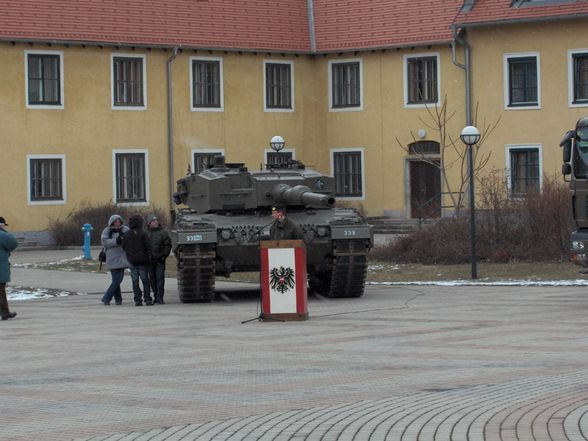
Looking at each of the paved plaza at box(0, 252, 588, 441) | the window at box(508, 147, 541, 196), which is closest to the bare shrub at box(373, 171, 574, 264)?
the paved plaza at box(0, 252, 588, 441)

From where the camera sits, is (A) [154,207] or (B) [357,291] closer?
(B) [357,291]

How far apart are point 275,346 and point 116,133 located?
105 ft

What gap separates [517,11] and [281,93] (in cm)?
951

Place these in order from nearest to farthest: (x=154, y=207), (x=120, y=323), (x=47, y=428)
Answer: (x=47, y=428)
(x=120, y=323)
(x=154, y=207)

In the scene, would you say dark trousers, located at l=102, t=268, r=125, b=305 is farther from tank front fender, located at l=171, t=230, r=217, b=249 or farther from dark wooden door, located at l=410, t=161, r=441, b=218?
dark wooden door, located at l=410, t=161, r=441, b=218

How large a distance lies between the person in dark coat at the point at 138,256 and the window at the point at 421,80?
82.9 ft

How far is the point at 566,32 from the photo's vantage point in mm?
46156

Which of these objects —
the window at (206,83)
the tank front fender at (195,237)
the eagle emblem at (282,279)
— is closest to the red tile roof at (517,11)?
the window at (206,83)

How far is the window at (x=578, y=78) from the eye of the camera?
46.2 m

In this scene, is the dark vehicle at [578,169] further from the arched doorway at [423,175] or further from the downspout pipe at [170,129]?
the downspout pipe at [170,129]

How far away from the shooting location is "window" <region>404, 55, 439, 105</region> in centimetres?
4956

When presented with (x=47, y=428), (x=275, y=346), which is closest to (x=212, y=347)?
(x=275, y=346)

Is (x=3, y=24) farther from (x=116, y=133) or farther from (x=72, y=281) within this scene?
→ (x=72, y=281)

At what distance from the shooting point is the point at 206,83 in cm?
5016
